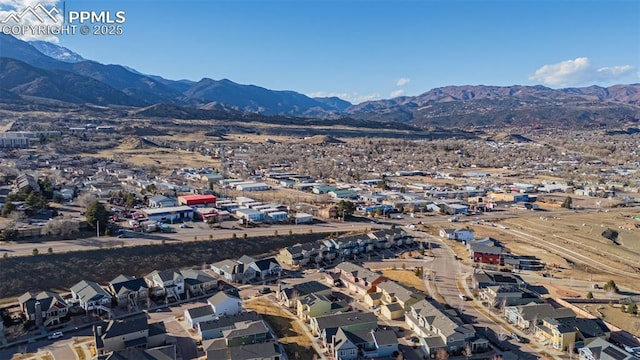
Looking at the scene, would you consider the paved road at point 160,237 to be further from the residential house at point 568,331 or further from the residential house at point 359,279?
the residential house at point 568,331

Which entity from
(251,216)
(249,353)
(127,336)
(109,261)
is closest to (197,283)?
(109,261)

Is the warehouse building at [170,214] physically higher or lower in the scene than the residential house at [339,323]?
higher

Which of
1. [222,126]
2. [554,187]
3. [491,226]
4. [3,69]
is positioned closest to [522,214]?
[491,226]

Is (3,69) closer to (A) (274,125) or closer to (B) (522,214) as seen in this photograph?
(A) (274,125)

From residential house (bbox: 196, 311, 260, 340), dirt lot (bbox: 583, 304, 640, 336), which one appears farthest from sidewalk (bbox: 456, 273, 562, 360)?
residential house (bbox: 196, 311, 260, 340)

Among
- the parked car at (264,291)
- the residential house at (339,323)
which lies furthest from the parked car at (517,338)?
the parked car at (264,291)

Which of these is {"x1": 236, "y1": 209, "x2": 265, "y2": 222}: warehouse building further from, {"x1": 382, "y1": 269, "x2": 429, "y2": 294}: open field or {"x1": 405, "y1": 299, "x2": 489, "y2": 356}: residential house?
{"x1": 405, "y1": 299, "x2": 489, "y2": 356}: residential house
